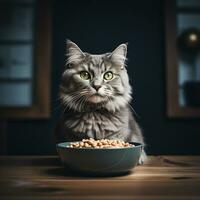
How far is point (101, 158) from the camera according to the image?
87cm

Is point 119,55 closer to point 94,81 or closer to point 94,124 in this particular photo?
point 94,81

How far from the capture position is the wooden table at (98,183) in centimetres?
72

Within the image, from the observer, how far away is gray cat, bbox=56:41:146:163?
1.20m

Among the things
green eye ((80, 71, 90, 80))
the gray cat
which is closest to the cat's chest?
the gray cat

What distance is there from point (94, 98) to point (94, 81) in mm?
60

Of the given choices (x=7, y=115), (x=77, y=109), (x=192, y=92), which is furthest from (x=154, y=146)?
(x=77, y=109)

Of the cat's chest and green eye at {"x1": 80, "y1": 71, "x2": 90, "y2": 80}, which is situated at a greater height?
green eye at {"x1": 80, "y1": 71, "x2": 90, "y2": 80}

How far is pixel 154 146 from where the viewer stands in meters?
2.74

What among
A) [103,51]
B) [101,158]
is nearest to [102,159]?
[101,158]

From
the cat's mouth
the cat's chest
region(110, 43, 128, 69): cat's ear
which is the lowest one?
the cat's chest

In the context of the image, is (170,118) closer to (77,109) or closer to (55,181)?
(77,109)

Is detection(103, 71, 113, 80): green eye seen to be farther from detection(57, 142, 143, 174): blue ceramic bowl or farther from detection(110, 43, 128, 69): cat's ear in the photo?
detection(57, 142, 143, 174): blue ceramic bowl

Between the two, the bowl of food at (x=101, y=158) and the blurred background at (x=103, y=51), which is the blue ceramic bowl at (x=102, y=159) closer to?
the bowl of food at (x=101, y=158)

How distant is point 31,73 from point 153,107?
1024mm
